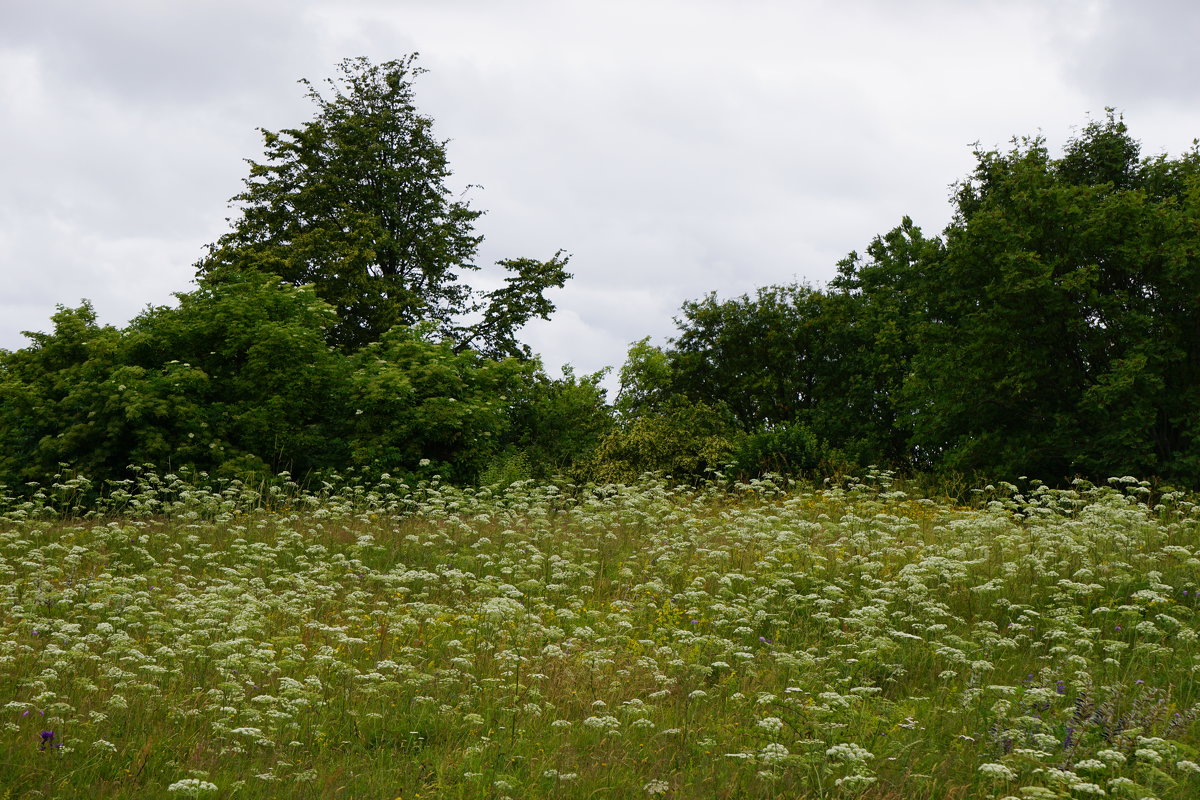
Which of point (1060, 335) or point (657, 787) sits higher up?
point (1060, 335)

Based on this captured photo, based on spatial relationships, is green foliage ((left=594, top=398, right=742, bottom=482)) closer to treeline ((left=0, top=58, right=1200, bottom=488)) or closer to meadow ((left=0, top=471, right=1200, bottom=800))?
treeline ((left=0, top=58, right=1200, bottom=488))

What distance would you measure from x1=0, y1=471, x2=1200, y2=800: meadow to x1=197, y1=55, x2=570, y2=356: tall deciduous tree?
1801 centimetres

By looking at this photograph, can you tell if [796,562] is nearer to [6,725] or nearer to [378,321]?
[6,725]

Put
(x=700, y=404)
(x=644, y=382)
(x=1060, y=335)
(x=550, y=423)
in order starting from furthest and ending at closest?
1. (x=644, y=382)
2. (x=550, y=423)
3. (x=700, y=404)
4. (x=1060, y=335)

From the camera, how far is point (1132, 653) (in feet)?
25.1

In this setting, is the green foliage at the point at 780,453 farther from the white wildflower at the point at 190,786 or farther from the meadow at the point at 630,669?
the white wildflower at the point at 190,786

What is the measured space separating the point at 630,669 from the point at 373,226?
79.3ft

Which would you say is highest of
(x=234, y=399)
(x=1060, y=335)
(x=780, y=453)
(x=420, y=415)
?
(x=1060, y=335)

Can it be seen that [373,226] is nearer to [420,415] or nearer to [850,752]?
[420,415]

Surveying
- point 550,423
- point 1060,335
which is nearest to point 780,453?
point 1060,335

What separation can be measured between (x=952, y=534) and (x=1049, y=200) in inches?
517

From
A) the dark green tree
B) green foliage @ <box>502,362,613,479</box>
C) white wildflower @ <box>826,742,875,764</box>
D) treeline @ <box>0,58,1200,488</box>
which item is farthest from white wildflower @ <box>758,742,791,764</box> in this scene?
green foliage @ <box>502,362,613,479</box>

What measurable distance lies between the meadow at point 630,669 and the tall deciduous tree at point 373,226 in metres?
18.0

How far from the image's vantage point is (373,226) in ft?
95.5
